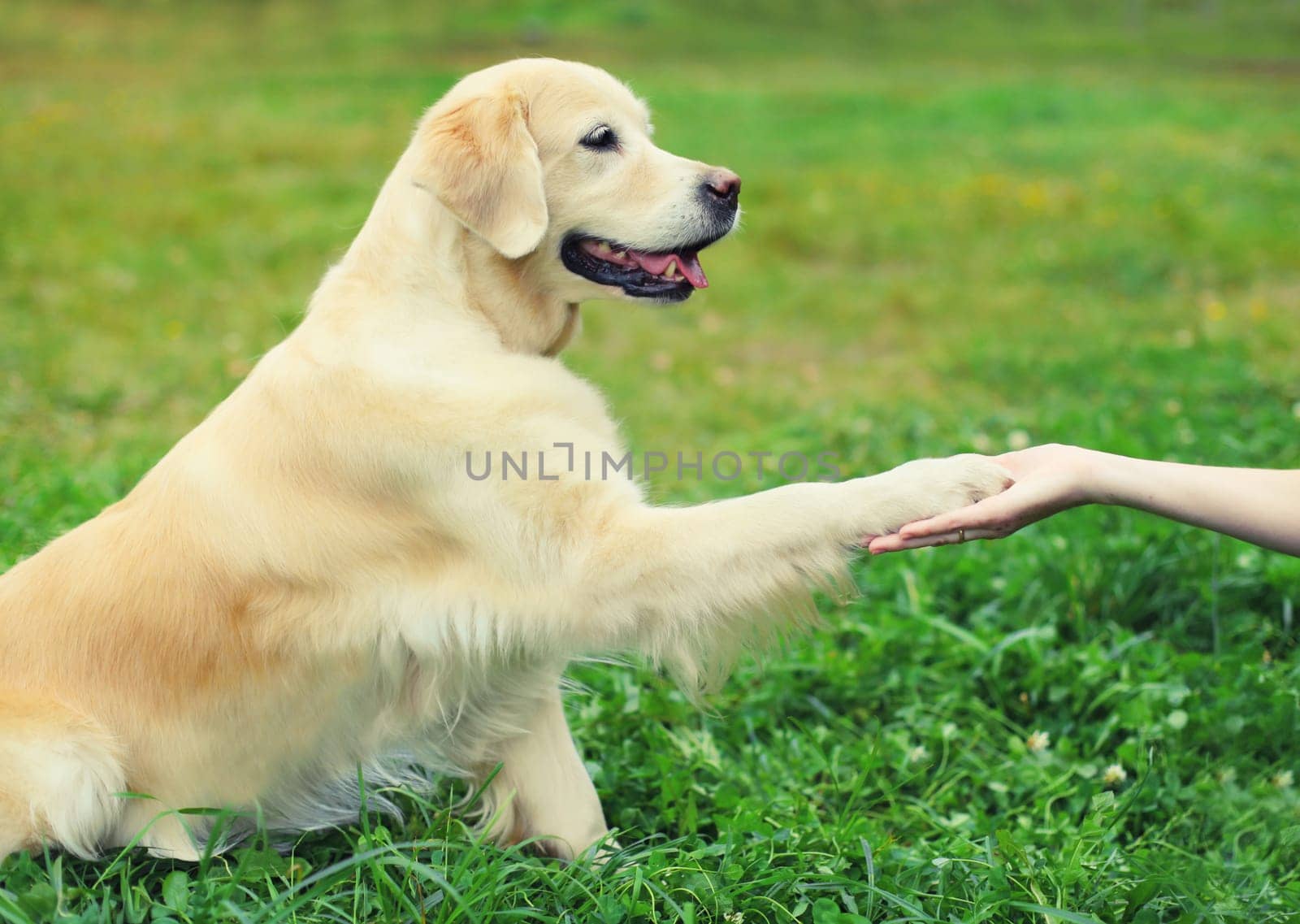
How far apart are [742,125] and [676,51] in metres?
8.22

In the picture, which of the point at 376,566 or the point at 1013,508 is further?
the point at 376,566

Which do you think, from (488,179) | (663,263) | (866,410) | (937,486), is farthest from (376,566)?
(866,410)

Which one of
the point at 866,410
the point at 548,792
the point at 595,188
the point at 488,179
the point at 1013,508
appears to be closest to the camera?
the point at 1013,508

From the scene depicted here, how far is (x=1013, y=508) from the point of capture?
92.7 inches

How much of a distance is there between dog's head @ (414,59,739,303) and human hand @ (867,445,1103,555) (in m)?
0.96

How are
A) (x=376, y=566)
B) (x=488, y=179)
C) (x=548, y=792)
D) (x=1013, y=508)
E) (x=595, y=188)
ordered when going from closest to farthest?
(x=1013, y=508)
(x=376, y=566)
(x=488, y=179)
(x=548, y=792)
(x=595, y=188)

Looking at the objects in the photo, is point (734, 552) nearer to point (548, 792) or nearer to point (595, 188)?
point (548, 792)

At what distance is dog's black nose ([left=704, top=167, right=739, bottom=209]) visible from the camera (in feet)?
9.89

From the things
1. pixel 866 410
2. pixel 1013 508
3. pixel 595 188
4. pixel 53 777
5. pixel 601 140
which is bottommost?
pixel 53 777

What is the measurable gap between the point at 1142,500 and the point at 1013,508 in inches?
11.7

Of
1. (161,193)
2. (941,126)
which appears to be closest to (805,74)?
(941,126)

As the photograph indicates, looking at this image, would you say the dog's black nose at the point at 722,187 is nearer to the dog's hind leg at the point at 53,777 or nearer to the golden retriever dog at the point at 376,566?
the golden retriever dog at the point at 376,566

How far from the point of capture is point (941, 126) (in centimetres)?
1298

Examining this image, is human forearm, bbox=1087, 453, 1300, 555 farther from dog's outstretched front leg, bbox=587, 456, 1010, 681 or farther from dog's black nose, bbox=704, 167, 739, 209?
dog's black nose, bbox=704, 167, 739, 209
